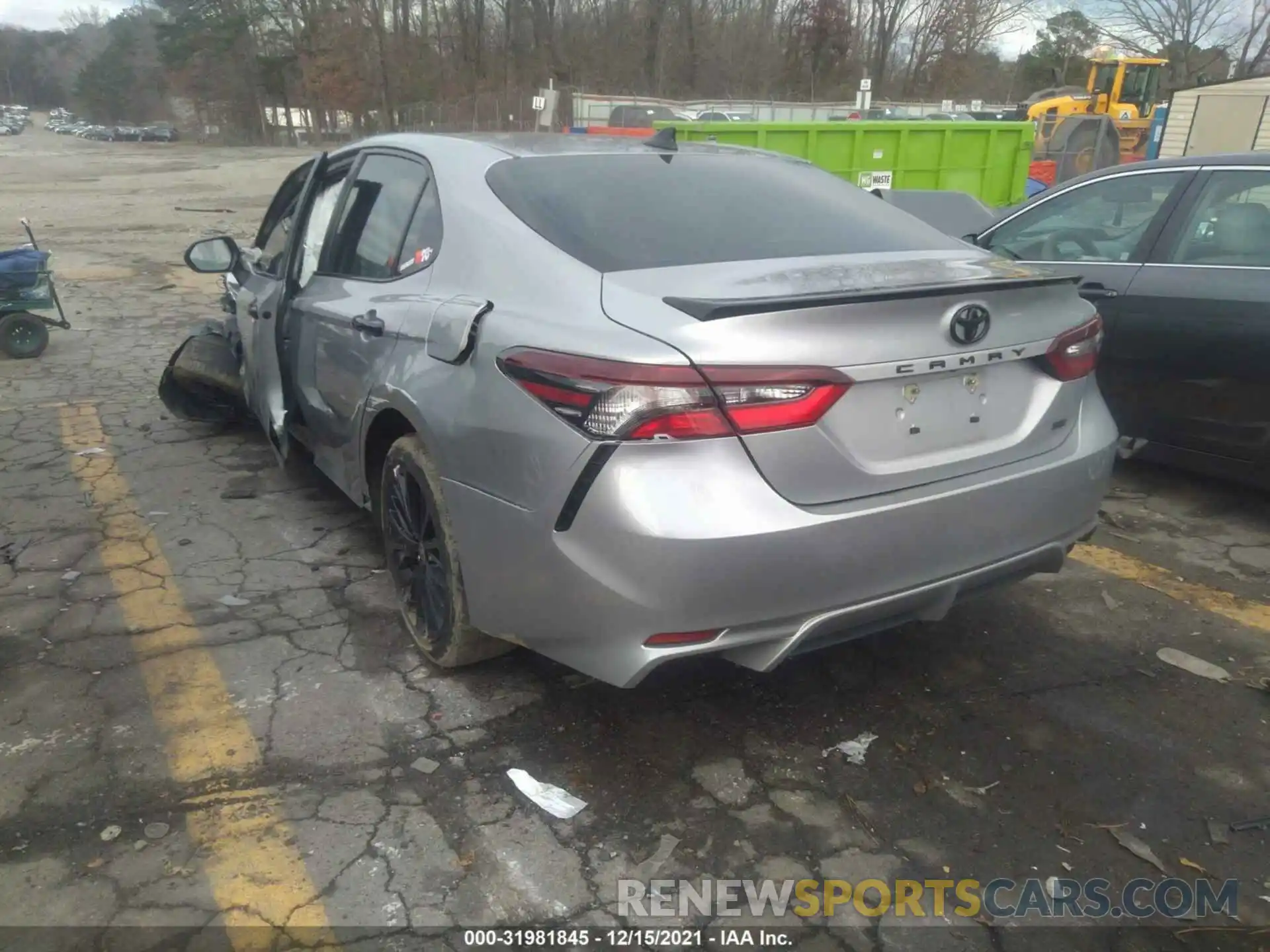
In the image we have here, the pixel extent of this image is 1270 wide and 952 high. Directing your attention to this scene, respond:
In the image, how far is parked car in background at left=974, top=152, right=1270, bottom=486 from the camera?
4004mm

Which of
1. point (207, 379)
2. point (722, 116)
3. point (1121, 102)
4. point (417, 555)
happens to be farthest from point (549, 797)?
point (1121, 102)

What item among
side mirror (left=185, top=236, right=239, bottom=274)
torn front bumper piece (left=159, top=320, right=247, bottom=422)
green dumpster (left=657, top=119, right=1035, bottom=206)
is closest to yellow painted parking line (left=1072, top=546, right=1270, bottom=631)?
side mirror (left=185, top=236, right=239, bottom=274)

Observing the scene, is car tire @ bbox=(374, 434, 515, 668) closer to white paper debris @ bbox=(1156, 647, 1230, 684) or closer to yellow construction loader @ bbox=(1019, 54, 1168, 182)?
white paper debris @ bbox=(1156, 647, 1230, 684)

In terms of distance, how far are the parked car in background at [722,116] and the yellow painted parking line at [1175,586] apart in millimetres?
25469

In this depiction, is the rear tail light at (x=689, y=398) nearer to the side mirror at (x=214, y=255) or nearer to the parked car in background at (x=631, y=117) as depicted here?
the side mirror at (x=214, y=255)

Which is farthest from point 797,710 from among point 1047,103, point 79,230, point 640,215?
point 1047,103

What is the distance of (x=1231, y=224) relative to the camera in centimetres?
420

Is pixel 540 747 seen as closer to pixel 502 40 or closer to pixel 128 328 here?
pixel 128 328

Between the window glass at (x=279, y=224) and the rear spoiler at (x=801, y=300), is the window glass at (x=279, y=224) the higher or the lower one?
the lower one

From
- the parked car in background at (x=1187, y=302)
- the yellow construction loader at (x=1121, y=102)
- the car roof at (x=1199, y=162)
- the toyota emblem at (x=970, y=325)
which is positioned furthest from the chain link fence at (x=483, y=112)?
the toyota emblem at (x=970, y=325)

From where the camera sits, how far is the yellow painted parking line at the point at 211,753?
88.0 inches

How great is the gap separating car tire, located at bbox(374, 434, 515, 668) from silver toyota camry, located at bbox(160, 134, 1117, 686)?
1 centimetres

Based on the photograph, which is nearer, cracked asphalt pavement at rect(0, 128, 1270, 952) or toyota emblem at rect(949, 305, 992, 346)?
cracked asphalt pavement at rect(0, 128, 1270, 952)

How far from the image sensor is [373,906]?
7.33 ft
